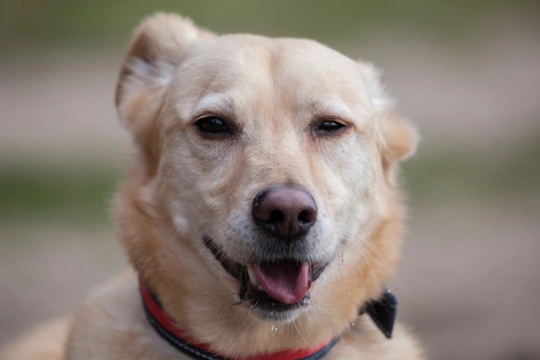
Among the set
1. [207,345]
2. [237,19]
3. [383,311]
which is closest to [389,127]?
[383,311]

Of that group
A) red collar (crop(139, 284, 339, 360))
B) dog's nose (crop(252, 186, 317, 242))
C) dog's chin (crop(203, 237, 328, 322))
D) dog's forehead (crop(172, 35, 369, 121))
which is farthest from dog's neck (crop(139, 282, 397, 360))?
dog's forehead (crop(172, 35, 369, 121))

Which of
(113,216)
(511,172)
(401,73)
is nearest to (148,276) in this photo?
(113,216)

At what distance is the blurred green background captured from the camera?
6.78m

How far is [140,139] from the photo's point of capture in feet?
12.8

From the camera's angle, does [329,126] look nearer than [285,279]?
No

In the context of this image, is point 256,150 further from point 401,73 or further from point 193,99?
point 401,73

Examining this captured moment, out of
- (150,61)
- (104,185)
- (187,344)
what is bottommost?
(104,185)

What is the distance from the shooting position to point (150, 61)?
4.16m

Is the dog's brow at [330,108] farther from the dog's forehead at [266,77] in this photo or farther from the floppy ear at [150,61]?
the floppy ear at [150,61]

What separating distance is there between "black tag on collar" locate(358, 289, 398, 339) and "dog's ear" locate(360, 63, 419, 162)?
2.10 ft

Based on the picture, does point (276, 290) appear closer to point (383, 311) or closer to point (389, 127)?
point (383, 311)

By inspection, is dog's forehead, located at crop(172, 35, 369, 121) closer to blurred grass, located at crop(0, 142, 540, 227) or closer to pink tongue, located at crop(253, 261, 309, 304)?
pink tongue, located at crop(253, 261, 309, 304)

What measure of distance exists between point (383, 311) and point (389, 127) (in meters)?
0.87

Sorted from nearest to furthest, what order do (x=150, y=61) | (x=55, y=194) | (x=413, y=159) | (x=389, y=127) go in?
1. (x=389, y=127)
2. (x=150, y=61)
3. (x=55, y=194)
4. (x=413, y=159)
